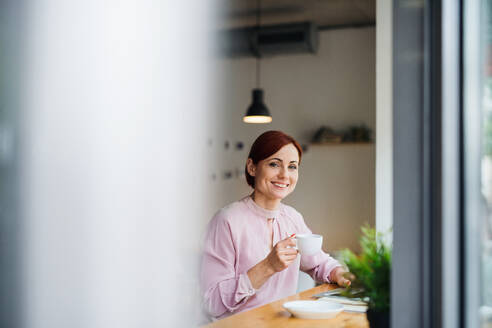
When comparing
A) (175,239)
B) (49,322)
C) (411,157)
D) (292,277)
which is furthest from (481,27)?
(49,322)

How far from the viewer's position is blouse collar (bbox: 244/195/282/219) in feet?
3.63

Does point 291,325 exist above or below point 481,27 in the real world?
below

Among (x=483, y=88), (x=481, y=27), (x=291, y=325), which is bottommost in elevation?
(x=291, y=325)

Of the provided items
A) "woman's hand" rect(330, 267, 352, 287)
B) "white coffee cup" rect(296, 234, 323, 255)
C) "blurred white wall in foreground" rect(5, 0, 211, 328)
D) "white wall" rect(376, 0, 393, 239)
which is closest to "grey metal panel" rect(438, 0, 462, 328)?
"white wall" rect(376, 0, 393, 239)

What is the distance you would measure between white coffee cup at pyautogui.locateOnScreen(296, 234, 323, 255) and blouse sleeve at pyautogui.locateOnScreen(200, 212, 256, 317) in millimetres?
153

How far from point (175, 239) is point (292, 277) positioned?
33 centimetres

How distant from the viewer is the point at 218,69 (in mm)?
1328

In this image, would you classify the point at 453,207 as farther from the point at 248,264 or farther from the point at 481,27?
the point at 248,264

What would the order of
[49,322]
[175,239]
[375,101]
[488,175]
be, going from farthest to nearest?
1. [175,239]
2. [375,101]
3. [49,322]
4. [488,175]

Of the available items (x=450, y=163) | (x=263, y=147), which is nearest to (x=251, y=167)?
(x=263, y=147)

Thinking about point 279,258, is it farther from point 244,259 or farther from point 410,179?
point 410,179

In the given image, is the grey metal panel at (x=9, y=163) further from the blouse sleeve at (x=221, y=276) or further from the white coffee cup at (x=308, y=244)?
the white coffee cup at (x=308, y=244)

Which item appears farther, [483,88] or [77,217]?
[77,217]

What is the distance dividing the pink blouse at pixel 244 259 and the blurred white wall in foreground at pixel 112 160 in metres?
0.06
